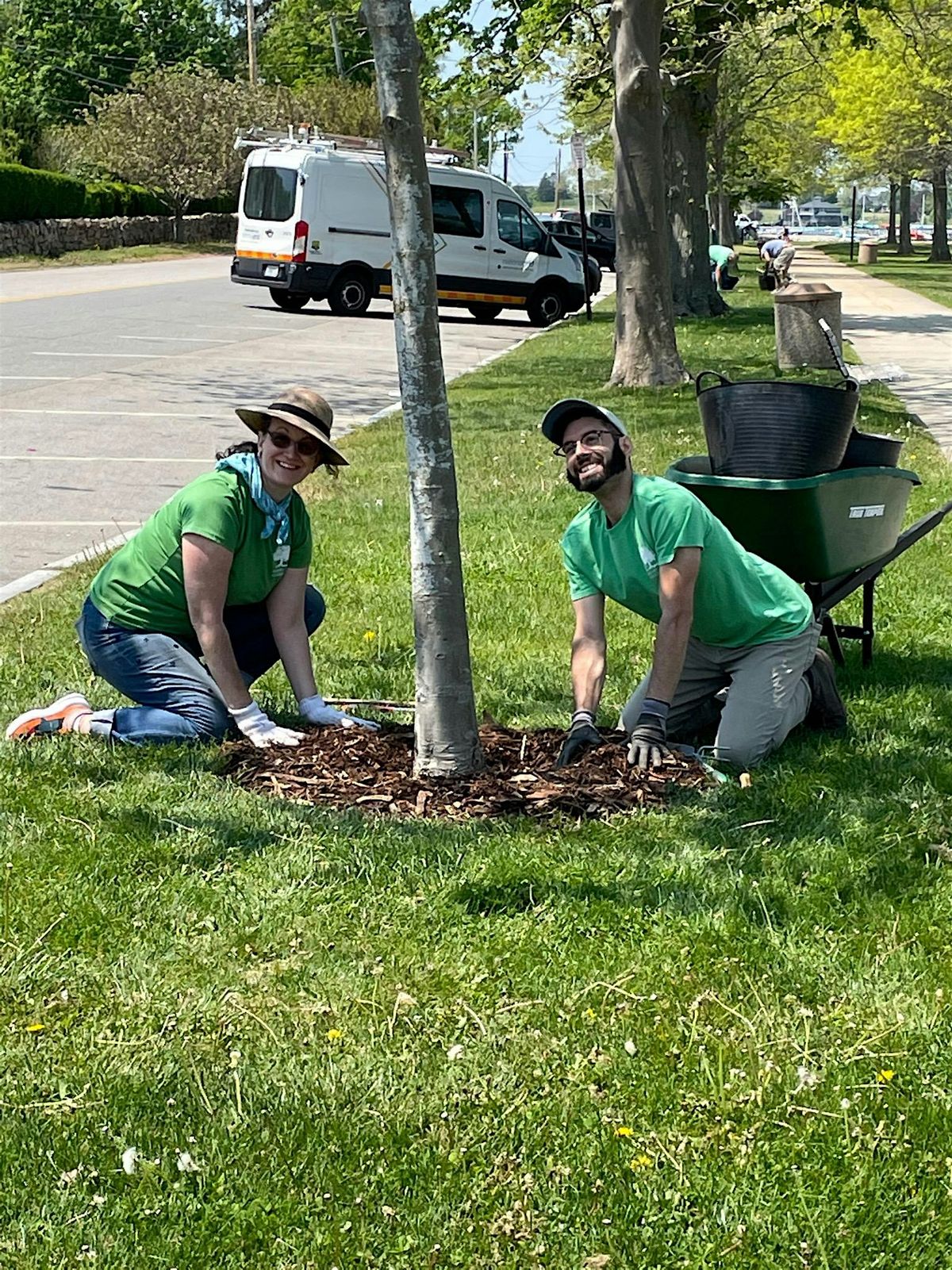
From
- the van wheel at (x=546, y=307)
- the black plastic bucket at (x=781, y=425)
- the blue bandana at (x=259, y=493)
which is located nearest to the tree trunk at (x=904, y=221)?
the van wheel at (x=546, y=307)

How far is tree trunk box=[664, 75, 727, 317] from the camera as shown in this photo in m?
26.2

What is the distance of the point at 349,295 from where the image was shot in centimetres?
2864

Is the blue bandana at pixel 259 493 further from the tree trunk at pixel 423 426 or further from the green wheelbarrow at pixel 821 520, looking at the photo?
the green wheelbarrow at pixel 821 520

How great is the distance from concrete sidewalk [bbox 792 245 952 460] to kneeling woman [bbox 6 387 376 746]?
7.48m

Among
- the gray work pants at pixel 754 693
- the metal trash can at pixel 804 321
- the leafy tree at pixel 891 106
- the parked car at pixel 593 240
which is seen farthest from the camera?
the leafy tree at pixel 891 106

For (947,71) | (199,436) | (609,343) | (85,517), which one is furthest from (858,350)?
(947,71)

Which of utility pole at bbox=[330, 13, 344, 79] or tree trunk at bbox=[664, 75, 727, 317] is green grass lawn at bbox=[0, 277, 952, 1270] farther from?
tree trunk at bbox=[664, 75, 727, 317]

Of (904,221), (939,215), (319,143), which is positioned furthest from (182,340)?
(904,221)

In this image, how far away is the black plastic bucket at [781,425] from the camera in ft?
19.5

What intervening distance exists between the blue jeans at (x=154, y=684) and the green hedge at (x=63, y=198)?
41513 mm

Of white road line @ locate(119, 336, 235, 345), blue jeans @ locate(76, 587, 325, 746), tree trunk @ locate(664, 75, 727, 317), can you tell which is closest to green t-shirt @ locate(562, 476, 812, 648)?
blue jeans @ locate(76, 587, 325, 746)

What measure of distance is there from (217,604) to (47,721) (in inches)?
29.8

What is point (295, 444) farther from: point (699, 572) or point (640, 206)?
point (640, 206)

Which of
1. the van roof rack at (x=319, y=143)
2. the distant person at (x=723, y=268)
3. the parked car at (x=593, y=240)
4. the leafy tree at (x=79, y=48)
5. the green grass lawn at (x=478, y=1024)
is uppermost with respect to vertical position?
the leafy tree at (x=79, y=48)
